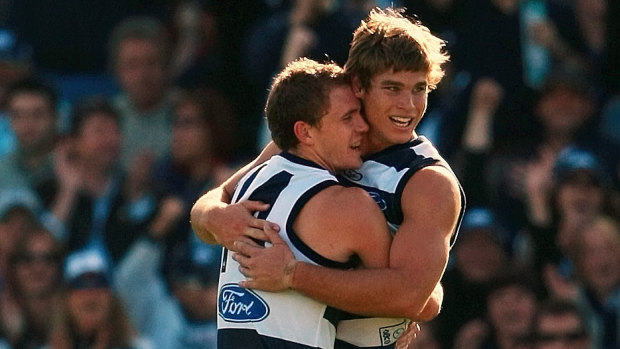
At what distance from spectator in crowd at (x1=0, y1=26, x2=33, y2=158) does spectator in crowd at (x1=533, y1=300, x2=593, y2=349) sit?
4.35 meters

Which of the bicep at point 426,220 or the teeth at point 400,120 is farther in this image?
the teeth at point 400,120

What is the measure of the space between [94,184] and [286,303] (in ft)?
20.7

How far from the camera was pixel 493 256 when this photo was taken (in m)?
9.99

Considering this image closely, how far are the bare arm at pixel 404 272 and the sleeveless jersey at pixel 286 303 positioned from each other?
0.09m

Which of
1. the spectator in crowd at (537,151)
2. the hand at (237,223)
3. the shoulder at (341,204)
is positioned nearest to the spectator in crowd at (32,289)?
the spectator in crowd at (537,151)

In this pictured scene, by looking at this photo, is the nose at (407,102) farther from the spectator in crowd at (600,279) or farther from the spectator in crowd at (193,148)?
the spectator in crowd at (193,148)

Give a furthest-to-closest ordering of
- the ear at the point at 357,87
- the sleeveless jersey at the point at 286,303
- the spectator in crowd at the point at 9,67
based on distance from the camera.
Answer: the spectator in crowd at the point at 9,67 < the ear at the point at 357,87 < the sleeveless jersey at the point at 286,303

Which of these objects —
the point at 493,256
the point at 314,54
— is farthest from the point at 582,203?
the point at 314,54

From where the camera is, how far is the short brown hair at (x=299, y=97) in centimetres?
518

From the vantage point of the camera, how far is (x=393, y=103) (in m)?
5.27

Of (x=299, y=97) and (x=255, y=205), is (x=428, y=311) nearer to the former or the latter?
(x=255, y=205)

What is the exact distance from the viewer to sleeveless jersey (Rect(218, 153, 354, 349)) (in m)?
5.09

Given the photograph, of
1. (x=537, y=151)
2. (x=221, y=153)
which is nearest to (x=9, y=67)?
(x=221, y=153)

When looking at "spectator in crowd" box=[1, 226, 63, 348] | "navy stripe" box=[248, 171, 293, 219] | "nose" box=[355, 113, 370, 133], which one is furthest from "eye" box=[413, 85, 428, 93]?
"spectator in crowd" box=[1, 226, 63, 348]
